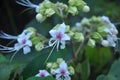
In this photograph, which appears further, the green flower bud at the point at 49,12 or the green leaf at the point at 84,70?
the green leaf at the point at 84,70

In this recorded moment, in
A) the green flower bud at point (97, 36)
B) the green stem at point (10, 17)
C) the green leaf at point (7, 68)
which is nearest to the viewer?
the green leaf at point (7, 68)

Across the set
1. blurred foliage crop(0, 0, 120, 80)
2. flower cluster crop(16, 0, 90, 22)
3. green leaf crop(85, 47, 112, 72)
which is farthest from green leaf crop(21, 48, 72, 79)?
green leaf crop(85, 47, 112, 72)

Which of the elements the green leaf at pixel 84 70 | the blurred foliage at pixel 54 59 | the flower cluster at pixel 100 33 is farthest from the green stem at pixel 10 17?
the green leaf at pixel 84 70

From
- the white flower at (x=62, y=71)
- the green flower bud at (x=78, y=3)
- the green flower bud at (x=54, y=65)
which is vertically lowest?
the white flower at (x=62, y=71)

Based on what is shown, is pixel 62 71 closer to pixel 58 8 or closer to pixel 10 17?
pixel 58 8

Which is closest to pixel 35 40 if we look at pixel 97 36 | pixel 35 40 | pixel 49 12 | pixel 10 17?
pixel 35 40

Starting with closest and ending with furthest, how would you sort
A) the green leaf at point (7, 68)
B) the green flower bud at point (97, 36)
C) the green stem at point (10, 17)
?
the green leaf at point (7, 68)
the green flower bud at point (97, 36)
the green stem at point (10, 17)

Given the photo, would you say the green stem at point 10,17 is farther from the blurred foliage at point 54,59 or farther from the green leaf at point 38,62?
the green leaf at point 38,62

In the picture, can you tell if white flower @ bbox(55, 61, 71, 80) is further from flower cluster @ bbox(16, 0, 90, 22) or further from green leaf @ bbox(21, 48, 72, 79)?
flower cluster @ bbox(16, 0, 90, 22)

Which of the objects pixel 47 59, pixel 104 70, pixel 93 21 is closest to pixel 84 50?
pixel 104 70
